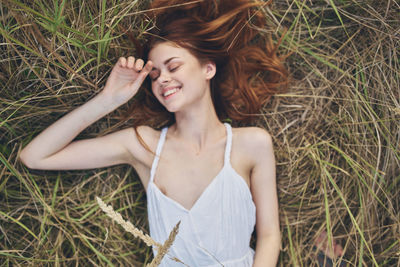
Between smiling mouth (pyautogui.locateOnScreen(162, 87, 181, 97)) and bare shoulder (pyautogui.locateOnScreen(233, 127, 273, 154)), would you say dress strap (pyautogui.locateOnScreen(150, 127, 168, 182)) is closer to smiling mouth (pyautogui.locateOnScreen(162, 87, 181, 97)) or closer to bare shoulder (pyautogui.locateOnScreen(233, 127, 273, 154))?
smiling mouth (pyautogui.locateOnScreen(162, 87, 181, 97))

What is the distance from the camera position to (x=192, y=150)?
2.16 meters

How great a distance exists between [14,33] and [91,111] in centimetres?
62

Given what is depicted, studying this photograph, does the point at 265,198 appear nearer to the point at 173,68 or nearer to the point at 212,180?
the point at 212,180

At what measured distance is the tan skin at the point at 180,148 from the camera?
2068 millimetres

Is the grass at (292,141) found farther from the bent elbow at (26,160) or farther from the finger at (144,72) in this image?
the finger at (144,72)

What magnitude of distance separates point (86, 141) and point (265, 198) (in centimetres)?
119

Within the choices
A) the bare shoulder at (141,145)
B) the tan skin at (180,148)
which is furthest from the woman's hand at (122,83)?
the bare shoulder at (141,145)

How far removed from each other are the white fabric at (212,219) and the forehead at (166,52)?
23.2 inches

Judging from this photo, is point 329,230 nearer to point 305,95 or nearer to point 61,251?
point 305,95

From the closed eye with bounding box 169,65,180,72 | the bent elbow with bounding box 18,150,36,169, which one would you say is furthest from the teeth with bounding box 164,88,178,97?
the bent elbow with bounding box 18,150,36,169

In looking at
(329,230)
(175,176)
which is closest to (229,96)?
(175,176)

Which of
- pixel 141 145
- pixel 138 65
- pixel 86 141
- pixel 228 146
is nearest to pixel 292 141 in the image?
pixel 228 146

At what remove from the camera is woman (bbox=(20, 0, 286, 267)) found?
6.68ft

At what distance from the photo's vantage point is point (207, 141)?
2.18m
